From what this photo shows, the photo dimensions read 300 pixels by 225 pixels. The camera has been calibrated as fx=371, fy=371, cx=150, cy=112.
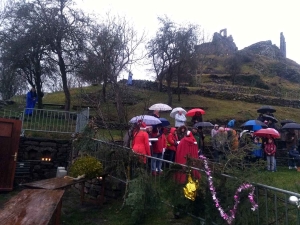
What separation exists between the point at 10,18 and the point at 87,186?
13.3m

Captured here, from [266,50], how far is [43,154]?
2493 inches

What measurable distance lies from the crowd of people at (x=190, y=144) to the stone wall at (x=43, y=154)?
11.8 feet

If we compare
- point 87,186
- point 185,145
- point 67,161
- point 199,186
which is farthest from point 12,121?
point 199,186

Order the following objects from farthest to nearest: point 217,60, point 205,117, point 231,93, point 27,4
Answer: point 217,60
point 231,93
point 205,117
point 27,4

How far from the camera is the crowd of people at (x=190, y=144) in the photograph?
7.10 m

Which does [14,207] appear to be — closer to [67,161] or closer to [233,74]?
[67,161]

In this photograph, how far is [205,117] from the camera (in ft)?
77.5

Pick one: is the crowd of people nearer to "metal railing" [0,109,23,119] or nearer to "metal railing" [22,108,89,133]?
"metal railing" [22,108,89,133]

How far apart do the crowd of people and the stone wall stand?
11.8 ft

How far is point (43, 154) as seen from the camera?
1289 cm

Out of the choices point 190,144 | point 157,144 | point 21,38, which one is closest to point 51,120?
point 157,144

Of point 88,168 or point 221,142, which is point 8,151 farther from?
point 221,142

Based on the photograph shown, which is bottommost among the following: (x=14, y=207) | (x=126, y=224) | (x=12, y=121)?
(x=126, y=224)

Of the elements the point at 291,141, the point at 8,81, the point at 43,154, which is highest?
the point at 8,81
